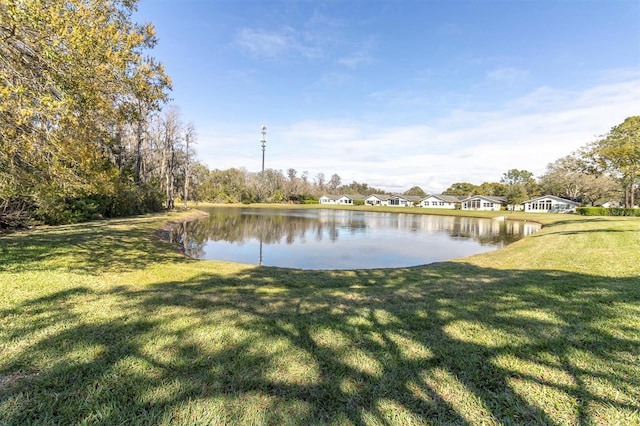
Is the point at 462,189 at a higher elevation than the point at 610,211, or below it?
higher

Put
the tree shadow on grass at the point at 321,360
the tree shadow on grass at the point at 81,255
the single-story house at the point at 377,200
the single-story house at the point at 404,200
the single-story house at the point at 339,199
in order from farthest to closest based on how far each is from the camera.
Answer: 1. the single-story house at the point at 339,199
2. the single-story house at the point at 377,200
3. the single-story house at the point at 404,200
4. the tree shadow on grass at the point at 81,255
5. the tree shadow on grass at the point at 321,360

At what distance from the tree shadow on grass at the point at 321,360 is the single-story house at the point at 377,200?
80.0 meters

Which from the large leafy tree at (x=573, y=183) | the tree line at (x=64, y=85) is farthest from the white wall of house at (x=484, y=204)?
the tree line at (x=64, y=85)

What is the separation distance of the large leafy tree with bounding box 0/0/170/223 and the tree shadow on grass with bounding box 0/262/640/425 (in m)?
3.02

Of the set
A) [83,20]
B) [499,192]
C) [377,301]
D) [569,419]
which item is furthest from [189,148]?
[499,192]

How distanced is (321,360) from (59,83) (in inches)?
215

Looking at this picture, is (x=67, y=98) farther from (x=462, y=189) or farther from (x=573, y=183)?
(x=462, y=189)

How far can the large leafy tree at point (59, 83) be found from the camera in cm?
424

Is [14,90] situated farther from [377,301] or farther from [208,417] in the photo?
[377,301]

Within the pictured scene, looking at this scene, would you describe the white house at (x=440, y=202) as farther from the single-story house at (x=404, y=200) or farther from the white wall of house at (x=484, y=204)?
the single-story house at (x=404, y=200)

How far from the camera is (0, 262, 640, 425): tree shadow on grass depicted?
2.03 meters

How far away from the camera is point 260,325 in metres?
3.37

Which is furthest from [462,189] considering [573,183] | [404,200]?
[573,183]

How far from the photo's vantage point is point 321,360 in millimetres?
2652
